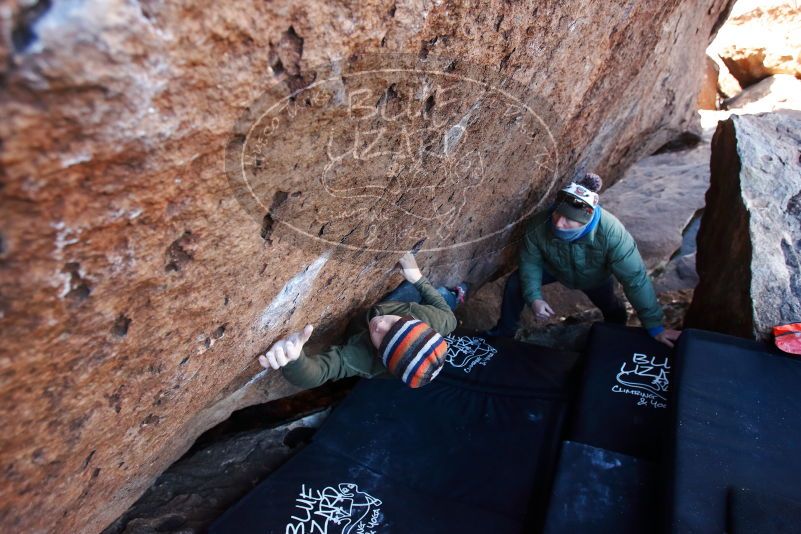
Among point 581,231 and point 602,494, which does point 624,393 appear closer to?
point 602,494

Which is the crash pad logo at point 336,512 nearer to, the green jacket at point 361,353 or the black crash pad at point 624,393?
the green jacket at point 361,353

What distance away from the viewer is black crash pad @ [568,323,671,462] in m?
2.64

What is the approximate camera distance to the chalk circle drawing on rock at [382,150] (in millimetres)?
1537

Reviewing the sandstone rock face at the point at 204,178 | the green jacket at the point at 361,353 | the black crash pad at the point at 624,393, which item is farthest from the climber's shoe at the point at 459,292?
the black crash pad at the point at 624,393

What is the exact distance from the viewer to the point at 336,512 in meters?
2.59

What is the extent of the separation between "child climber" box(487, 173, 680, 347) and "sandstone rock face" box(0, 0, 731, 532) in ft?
1.37

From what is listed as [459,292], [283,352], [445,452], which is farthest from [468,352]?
[283,352]

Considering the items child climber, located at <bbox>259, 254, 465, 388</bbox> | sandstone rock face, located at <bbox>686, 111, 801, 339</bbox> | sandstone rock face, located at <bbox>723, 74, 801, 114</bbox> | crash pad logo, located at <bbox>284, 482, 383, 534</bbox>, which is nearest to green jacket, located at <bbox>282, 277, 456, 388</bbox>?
child climber, located at <bbox>259, 254, 465, 388</bbox>

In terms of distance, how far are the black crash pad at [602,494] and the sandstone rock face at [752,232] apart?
1081mm

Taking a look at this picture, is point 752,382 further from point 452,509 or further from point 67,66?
point 67,66

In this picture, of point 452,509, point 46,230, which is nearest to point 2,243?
point 46,230

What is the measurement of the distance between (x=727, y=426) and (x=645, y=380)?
60 cm

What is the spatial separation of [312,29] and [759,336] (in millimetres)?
2685

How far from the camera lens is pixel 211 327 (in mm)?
1973
